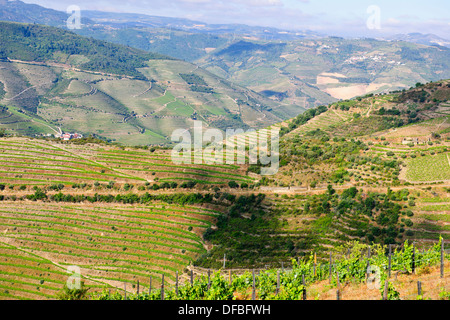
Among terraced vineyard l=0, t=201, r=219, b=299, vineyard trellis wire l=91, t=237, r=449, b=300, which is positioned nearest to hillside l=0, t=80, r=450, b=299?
terraced vineyard l=0, t=201, r=219, b=299

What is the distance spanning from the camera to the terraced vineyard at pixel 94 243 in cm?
→ 4150

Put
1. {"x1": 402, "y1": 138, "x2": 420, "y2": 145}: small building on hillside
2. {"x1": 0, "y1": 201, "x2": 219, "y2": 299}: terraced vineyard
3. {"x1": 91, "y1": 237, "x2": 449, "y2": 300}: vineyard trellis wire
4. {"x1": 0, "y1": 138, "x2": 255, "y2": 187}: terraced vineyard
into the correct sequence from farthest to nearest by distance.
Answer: {"x1": 402, "y1": 138, "x2": 420, "y2": 145}: small building on hillside
{"x1": 0, "y1": 138, "x2": 255, "y2": 187}: terraced vineyard
{"x1": 0, "y1": 201, "x2": 219, "y2": 299}: terraced vineyard
{"x1": 91, "y1": 237, "x2": 449, "y2": 300}: vineyard trellis wire

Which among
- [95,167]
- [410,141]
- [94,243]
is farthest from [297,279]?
[410,141]

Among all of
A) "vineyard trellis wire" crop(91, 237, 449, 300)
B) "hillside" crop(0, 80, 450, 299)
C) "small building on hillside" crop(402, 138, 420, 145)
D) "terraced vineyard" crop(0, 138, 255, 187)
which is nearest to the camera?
"vineyard trellis wire" crop(91, 237, 449, 300)

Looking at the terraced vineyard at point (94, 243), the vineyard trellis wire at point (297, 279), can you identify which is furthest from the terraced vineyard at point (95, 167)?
the vineyard trellis wire at point (297, 279)

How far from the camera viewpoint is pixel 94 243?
46406 mm

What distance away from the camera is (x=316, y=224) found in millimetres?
44094

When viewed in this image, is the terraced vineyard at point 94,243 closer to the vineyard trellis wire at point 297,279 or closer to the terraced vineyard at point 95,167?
the terraced vineyard at point 95,167

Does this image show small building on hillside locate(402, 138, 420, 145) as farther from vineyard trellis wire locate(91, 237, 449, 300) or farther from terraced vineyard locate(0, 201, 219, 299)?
vineyard trellis wire locate(91, 237, 449, 300)

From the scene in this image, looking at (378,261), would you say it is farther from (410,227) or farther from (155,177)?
(155,177)

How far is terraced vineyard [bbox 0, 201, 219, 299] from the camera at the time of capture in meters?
41.5

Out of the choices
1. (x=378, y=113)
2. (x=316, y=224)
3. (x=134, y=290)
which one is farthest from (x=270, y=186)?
(x=378, y=113)

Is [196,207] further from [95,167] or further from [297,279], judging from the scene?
[297,279]
